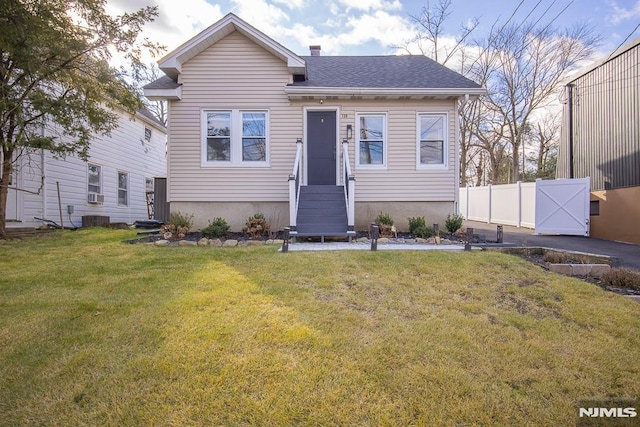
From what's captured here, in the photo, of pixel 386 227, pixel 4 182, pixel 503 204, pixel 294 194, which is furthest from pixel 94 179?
pixel 503 204

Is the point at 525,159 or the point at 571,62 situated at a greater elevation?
the point at 571,62

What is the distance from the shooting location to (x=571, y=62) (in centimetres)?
1920

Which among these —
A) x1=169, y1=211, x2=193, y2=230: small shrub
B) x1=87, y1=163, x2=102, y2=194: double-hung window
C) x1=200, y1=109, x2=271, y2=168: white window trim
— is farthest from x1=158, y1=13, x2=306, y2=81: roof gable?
x1=87, y1=163, x2=102, y2=194: double-hung window

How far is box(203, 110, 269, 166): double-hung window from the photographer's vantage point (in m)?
9.34

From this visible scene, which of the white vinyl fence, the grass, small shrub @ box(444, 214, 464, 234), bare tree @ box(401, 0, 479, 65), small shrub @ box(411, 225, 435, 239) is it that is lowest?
the grass

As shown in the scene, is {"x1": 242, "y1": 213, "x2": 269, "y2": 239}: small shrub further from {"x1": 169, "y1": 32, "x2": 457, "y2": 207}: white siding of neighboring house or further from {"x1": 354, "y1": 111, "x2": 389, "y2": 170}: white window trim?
{"x1": 354, "y1": 111, "x2": 389, "y2": 170}: white window trim

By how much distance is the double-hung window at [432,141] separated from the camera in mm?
9508

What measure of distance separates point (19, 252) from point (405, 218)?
900cm

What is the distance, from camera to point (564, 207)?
10664mm

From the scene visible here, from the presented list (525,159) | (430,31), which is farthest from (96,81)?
(525,159)

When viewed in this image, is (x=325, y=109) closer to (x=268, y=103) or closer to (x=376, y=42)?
(x=268, y=103)

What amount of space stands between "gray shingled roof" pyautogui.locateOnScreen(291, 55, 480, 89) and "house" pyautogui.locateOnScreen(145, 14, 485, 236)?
0.08 meters

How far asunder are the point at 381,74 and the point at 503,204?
8135 millimetres

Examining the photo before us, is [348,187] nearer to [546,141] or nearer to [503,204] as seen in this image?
[503,204]
